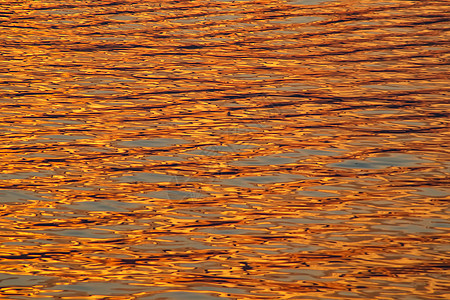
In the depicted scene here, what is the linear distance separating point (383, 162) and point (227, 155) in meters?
0.59

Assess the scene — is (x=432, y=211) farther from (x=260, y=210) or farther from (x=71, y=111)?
(x=71, y=111)

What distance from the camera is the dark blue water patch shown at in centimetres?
257


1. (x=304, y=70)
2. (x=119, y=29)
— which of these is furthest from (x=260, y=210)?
(x=119, y=29)

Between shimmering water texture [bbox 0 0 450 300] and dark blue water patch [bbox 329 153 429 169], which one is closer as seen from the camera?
shimmering water texture [bbox 0 0 450 300]

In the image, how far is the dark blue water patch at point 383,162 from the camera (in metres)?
2.57

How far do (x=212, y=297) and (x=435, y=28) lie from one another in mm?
2742

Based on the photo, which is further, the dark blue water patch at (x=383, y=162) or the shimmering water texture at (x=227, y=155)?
the dark blue water patch at (x=383, y=162)

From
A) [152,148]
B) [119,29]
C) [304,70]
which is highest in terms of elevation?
[119,29]

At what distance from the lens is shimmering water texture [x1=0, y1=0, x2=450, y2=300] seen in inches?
77.3

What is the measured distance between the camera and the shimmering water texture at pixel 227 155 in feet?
6.44

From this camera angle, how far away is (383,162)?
8.51ft

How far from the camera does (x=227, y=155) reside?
105 inches

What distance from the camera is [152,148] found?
2738mm

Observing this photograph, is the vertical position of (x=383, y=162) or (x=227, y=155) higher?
(x=227, y=155)
